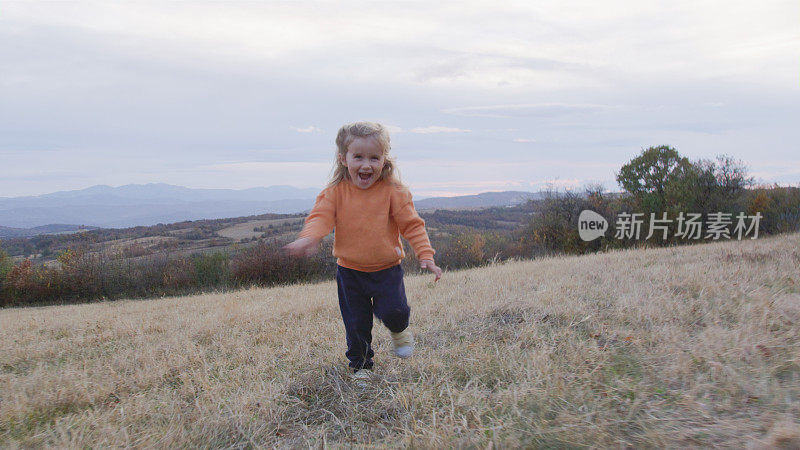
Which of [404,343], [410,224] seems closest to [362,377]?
[404,343]

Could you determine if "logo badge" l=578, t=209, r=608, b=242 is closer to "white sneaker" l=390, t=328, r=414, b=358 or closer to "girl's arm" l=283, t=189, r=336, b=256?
"white sneaker" l=390, t=328, r=414, b=358

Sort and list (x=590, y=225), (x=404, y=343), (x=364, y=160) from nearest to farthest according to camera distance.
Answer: (x=364, y=160) < (x=404, y=343) < (x=590, y=225)

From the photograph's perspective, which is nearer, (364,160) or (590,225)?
(364,160)

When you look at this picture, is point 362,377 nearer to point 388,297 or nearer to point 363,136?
point 388,297

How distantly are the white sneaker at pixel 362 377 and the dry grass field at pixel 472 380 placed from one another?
6cm

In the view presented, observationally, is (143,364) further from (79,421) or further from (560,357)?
(560,357)

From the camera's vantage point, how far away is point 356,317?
11.1 ft

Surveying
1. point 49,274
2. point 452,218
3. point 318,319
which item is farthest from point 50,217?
point 318,319

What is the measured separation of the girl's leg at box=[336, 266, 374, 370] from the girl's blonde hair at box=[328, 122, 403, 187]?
0.72 metres

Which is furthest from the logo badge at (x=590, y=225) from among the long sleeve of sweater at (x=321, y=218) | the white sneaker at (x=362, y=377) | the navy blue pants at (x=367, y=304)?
the long sleeve of sweater at (x=321, y=218)

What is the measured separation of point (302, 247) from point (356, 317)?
0.75 meters

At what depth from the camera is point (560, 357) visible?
314 cm

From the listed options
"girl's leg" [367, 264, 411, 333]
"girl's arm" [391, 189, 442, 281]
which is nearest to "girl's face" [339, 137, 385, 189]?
"girl's arm" [391, 189, 442, 281]

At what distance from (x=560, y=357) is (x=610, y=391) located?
22.8 inches
